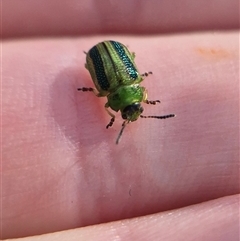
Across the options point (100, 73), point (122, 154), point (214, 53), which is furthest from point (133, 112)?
point (214, 53)

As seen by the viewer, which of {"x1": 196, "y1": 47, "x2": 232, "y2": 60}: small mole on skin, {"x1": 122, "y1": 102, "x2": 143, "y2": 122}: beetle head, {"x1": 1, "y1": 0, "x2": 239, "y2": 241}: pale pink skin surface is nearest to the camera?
{"x1": 1, "y1": 0, "x2": 239, "y2": 241}: pale pink skin surface

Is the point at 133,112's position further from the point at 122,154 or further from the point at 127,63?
the point at 127,63

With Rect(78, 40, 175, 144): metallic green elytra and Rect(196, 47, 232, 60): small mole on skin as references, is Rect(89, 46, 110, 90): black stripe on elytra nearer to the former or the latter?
Rect(78, 40, 175, 144): metallic green elytra

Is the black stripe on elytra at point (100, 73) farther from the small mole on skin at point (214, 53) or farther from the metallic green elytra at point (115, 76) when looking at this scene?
the small mole on skin at point (214, 53)

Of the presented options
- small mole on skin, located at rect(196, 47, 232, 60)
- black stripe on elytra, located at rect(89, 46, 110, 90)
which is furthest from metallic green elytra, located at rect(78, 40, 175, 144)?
small mole on skin, located at rect(196, 47, 232, 60)

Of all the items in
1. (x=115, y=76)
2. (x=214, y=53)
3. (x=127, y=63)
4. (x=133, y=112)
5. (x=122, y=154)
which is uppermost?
(x=214, y=53)

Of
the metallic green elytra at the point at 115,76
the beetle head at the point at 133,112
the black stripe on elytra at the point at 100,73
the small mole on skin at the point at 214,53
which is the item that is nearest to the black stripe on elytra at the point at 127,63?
the metallic green elytra at the point at 115,76
